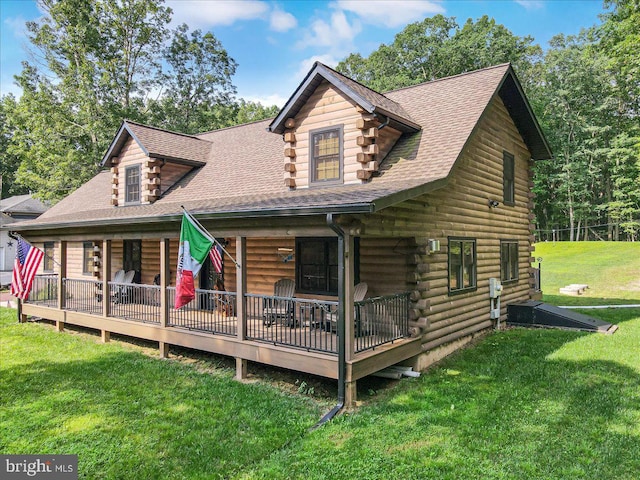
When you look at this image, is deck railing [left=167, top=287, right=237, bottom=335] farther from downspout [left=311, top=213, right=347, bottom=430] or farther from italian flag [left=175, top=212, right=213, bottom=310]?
downspout [left=311, top=213, right=347, bottom=430]

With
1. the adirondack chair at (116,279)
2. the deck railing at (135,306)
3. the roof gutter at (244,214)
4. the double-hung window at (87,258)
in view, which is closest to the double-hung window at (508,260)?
the roof gutter at (244,214)

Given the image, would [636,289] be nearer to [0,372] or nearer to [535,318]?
[535,318]

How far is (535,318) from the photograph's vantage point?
1166 centimetres

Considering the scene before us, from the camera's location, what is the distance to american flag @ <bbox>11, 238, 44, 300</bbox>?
40.5ft

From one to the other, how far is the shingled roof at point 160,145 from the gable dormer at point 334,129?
5129mm

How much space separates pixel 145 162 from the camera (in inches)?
539

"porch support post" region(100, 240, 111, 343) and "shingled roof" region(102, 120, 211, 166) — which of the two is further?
"shingled roof" region(102, 120, 211, 166)

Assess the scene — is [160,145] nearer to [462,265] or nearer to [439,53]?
[462,265]

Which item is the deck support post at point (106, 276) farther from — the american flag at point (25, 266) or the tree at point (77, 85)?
the tree at point (77, 85)

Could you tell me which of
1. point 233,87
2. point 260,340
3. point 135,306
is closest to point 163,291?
point 135,306

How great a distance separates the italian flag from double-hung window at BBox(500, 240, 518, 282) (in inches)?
323

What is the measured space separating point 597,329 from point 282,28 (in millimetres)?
15343

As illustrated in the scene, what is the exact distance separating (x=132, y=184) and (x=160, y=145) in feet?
5.29

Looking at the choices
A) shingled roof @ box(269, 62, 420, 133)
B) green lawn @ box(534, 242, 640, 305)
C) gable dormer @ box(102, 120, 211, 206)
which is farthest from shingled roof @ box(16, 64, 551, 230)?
green lawn @ box(534, 242, 640, 305)
